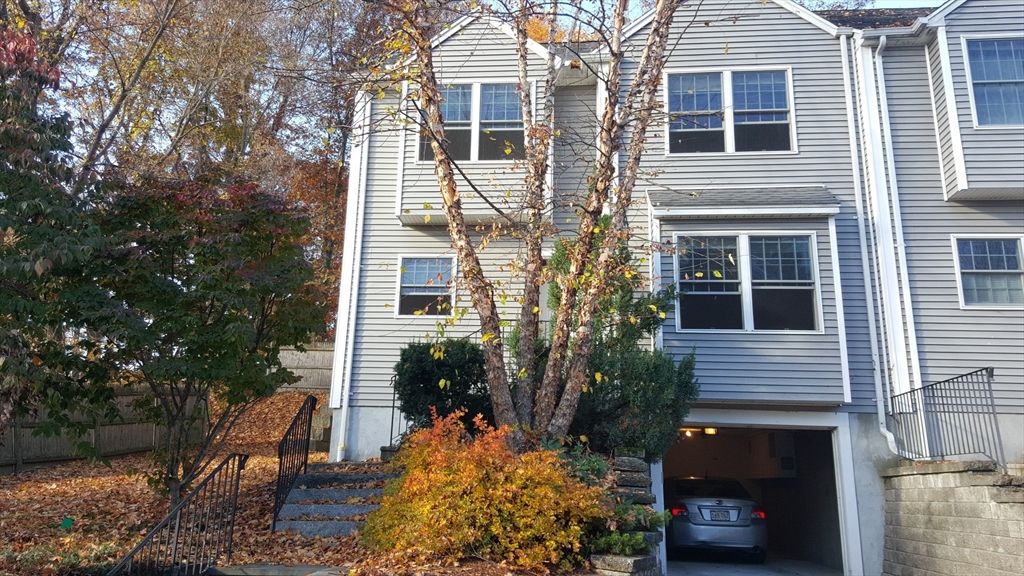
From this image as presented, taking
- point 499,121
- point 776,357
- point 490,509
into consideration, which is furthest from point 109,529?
point 776,357

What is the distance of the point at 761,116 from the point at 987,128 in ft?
11.0

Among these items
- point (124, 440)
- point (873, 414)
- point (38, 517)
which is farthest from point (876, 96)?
point (124, 440)

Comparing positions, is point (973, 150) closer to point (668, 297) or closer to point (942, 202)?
point (942, 202)

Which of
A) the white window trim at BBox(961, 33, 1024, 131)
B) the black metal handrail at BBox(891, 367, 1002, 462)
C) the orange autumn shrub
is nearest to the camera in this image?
the orange autumn shrub

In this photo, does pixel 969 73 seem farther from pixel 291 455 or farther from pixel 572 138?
pixel 291 455

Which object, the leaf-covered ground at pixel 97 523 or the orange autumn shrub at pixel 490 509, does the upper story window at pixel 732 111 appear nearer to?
the orange autumn shrub at pixel 490 509

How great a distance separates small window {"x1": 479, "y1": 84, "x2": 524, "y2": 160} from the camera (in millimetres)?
13016

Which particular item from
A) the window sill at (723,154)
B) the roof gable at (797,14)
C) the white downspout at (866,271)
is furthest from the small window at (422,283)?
the white downspout at (866,271)

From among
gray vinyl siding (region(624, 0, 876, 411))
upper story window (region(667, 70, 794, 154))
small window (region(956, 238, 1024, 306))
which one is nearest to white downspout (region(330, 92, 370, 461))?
gray vinyl siding (region(624, 0, 876, 411))

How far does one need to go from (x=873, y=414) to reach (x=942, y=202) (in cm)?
362

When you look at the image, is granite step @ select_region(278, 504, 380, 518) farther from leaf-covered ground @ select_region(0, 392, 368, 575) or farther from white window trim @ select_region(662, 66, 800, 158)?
white window trim @ select_region(662, 66, 800, 158)

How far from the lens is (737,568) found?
11492 millimetres

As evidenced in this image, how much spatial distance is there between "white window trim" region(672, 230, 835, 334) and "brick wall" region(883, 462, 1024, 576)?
2538 millimetres

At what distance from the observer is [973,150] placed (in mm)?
11703
